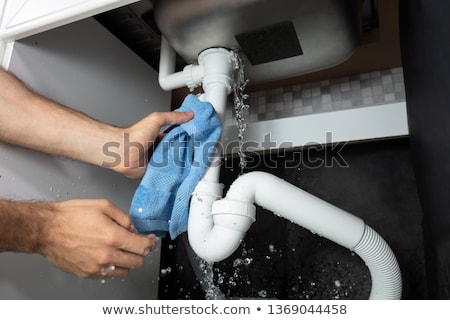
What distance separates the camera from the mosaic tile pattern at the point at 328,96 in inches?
41.7

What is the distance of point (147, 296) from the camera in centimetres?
103

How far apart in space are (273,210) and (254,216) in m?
0.04

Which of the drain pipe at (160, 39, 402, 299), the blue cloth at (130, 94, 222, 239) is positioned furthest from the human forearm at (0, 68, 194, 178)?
the drain pipe at (160, 39, 402, 299)

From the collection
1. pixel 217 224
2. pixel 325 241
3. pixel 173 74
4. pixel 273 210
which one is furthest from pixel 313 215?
pixel 173 74

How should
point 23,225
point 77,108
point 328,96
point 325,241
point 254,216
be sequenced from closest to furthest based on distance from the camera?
point 23,225 → point 254,216 → point 77,108 → point 325,241 → point 328,96

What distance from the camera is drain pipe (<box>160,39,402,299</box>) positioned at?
0.68 meters

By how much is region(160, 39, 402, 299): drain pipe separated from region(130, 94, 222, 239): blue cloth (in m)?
0.03

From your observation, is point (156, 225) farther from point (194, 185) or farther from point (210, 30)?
point (210, 30)

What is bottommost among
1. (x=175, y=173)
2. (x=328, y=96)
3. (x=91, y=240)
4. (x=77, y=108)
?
(x=91, y=240)

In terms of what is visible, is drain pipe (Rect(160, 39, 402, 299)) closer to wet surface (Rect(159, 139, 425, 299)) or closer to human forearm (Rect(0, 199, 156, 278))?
human forearm (Rect(0, 199, 156, 278))

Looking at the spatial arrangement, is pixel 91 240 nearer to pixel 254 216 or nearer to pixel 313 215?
pixel 254 216

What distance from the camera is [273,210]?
719 mm

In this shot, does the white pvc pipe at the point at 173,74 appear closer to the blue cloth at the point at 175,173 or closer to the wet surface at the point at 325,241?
the blue cloth at the point at 175,173
